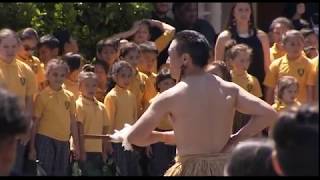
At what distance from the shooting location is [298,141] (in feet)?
11.0

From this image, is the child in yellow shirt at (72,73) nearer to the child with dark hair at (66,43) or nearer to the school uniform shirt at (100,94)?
the school uniform shirt at (100,94)

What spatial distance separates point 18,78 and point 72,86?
903 mm

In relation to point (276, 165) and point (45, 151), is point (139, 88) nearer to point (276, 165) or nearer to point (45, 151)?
point (45, 151)

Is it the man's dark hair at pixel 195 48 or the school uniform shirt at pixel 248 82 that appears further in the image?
the school uniform shirt at pixel 248 82

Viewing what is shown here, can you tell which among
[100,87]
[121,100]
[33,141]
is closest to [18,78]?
[33,141]

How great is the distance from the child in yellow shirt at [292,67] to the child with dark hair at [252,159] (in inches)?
232

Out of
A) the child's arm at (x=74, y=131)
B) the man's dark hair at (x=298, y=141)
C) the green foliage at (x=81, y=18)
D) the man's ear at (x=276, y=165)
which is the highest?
the green foliage at (x=81, y=18)

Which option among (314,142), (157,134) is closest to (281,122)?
(314,142)

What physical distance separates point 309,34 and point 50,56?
289 centimetres

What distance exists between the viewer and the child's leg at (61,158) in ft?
28.2

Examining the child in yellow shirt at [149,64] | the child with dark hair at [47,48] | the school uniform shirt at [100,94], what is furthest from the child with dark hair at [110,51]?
the child with dark hair at [47,48]

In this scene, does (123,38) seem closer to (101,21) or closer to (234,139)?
(101,21)

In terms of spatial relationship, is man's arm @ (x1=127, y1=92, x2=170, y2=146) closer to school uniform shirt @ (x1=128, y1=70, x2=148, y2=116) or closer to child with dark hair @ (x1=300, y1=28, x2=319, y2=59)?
school uniform shirt @ (x1=128, y1=70, x2=148, y2=116)

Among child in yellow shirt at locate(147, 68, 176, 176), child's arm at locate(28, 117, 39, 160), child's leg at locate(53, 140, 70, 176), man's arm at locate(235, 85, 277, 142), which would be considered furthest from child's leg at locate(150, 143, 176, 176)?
man's arm at locate(235, 85, 277, 142)
